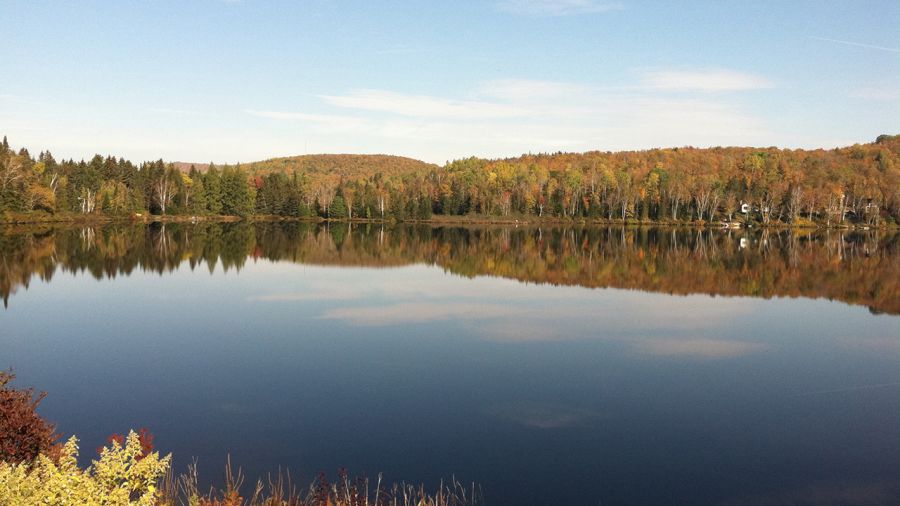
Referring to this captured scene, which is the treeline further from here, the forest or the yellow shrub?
the forest

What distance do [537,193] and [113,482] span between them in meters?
132

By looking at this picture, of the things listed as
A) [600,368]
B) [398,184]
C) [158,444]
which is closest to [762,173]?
[398,184]

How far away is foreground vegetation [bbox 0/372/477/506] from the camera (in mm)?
6148

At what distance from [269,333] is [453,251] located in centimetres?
3473

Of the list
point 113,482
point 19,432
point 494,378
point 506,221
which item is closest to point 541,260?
point 494,378

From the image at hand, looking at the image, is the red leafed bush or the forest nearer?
the red leafed bush

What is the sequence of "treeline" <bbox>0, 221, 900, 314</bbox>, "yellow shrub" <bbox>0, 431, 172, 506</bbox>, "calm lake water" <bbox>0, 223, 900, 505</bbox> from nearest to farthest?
A: "yellow shrub" <bbox>0, 431, 172, 506</bbox> → "calm lake water" <bbox>0, 223, 900, 505</bbox> → "treeline" <bbox>0, 221, 900, 314</bbox>

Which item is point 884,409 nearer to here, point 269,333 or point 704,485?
point 704,485

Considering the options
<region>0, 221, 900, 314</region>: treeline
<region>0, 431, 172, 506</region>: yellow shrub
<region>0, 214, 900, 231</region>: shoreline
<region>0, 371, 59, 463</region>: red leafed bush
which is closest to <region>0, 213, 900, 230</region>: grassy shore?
<region>0, 214, 900, 231</region>: shoreline

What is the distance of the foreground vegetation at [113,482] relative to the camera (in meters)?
6.15

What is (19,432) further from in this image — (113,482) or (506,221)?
(506,221)

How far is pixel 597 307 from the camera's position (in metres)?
28.0

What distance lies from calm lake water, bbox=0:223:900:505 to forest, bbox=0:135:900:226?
77.5 meters

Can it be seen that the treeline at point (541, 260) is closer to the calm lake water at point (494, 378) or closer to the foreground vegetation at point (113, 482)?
the calm lake water at point (494, 378)
